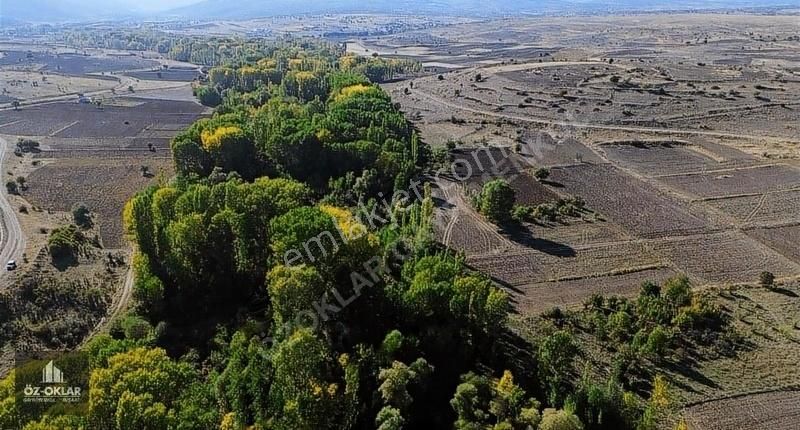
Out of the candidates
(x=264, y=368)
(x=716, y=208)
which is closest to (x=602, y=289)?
(x=716, y=208)

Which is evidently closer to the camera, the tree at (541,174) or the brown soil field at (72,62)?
the tree at (541,174)

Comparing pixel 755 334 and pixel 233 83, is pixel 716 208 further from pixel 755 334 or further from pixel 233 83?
pixel 233 83

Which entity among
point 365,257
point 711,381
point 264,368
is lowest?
point 711,381

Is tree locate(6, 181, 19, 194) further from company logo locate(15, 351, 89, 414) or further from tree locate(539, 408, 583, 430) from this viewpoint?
tree locate(539, 408, 583, 430)

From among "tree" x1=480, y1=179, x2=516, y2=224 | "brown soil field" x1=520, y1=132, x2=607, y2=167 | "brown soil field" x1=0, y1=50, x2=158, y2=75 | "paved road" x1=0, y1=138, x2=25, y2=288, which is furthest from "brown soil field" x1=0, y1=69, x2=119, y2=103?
"tree" x1=480, y1=179, x2=516, y2=224

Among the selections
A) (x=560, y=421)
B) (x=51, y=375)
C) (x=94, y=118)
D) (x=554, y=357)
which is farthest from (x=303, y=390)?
(x=94, y=118)

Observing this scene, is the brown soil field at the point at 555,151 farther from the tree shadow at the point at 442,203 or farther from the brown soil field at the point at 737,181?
the tree shadow at the point at 442,203

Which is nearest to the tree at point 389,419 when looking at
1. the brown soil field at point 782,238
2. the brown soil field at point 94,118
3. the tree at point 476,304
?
the tree at point 476,304
